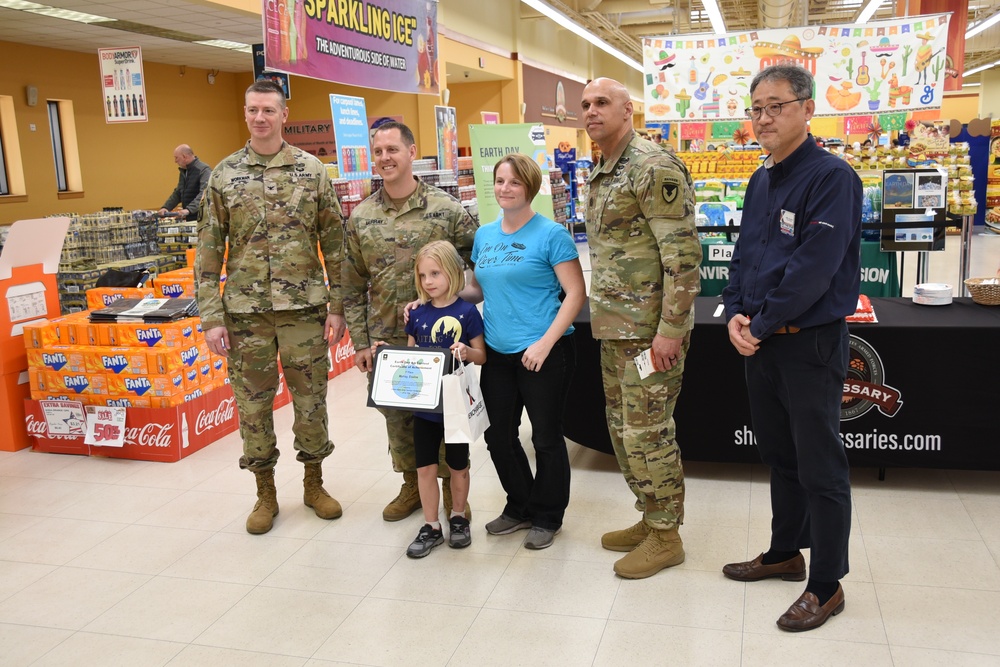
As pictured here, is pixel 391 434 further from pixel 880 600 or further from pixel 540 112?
pixel 540 112

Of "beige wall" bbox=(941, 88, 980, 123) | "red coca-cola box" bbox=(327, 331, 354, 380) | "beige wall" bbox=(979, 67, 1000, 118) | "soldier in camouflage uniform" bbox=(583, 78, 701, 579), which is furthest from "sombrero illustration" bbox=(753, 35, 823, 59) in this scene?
"beige wall" bbox=(979, 67, 1000, 118)

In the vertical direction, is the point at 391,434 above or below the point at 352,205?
below

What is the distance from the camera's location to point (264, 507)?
3.70m

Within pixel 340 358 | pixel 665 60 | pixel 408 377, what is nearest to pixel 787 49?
pixel 665 60

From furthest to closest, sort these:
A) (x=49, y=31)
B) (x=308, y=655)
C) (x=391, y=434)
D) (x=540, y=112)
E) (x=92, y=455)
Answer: (x=540, y=112) → (x=49, y=31) → (x=92, y=455) → (x=391, y=434) → (x=308, y=655)

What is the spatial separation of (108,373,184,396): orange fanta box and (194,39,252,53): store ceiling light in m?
10.0

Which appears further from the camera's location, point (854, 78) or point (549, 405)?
point (854, 78)

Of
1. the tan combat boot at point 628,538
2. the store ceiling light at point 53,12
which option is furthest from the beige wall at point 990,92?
the tan combat boot at point 628,538

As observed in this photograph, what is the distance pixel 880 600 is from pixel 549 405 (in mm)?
1295

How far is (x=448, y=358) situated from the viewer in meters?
3.03

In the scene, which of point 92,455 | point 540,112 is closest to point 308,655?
point 92,455

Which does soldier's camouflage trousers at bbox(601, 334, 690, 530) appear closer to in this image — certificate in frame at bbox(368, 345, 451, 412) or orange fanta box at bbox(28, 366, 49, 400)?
certificate in frame at bbox(368, 345, 451, 412)

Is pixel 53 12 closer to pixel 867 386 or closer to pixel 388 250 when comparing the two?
pixel 388 250

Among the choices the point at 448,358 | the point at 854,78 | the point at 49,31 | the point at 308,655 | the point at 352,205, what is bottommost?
the point at 308,655
